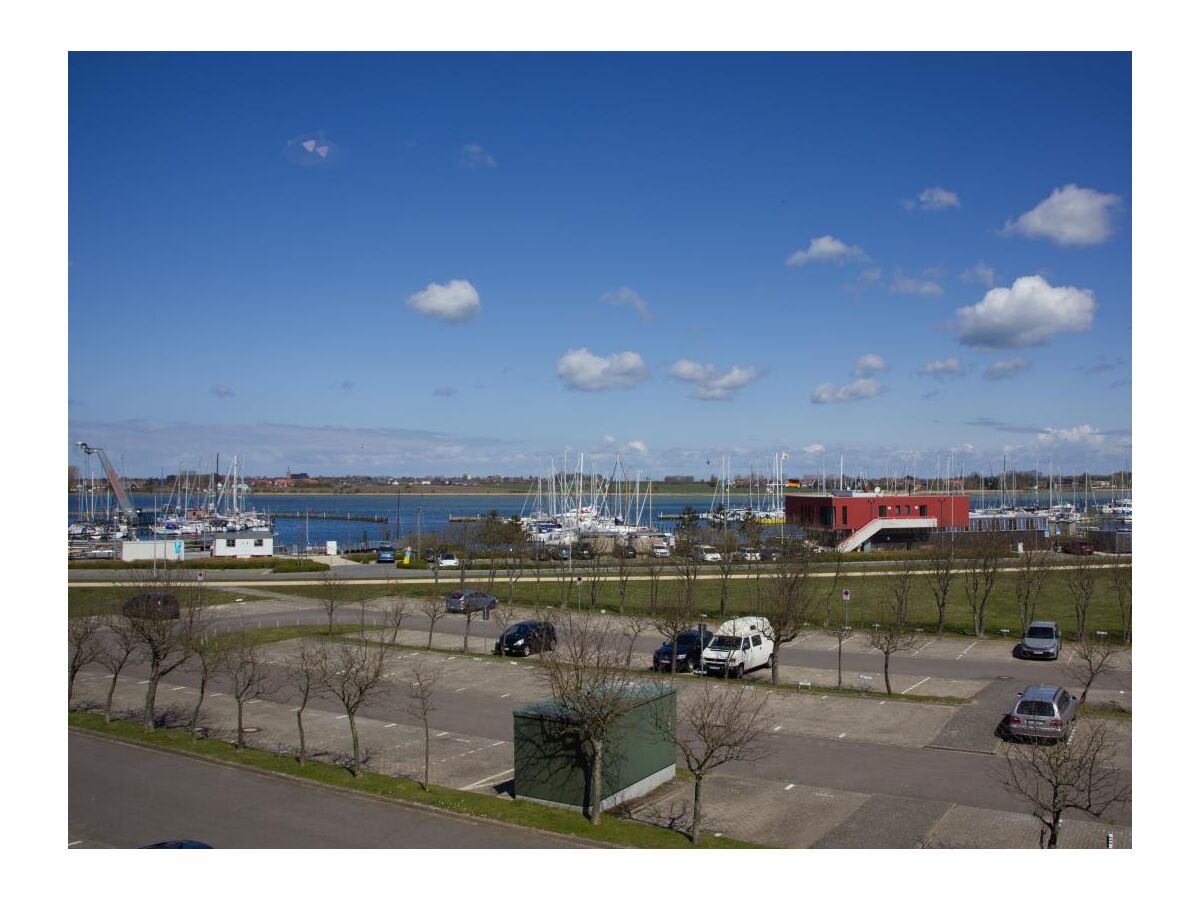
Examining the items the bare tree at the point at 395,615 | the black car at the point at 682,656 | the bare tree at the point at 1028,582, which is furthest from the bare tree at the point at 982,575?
the bare tree at the point at 395,615

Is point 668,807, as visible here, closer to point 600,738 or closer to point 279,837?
point 600,738

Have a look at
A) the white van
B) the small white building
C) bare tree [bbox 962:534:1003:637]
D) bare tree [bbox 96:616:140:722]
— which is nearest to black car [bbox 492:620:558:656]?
the white van

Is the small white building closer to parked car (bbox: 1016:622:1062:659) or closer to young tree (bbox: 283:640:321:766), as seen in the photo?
young tree (bbox: 283:640:321:766)

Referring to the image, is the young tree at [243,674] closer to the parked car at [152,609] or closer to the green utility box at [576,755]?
the parked car at [152,609]

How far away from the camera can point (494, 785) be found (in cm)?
1728

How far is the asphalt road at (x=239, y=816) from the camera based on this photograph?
45.5 feet

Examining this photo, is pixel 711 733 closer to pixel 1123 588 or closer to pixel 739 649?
pixel 739 649

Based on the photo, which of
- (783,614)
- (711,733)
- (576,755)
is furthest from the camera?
(783,614)

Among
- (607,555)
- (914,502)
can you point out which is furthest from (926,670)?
(914,502)

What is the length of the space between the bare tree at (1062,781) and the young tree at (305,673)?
13.0 m

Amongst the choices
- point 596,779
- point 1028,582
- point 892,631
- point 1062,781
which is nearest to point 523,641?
point 892,631

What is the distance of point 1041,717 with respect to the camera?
63.6 feet

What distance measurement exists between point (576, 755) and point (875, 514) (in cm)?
6531

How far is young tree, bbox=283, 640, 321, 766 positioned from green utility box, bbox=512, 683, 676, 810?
4.97 metres
